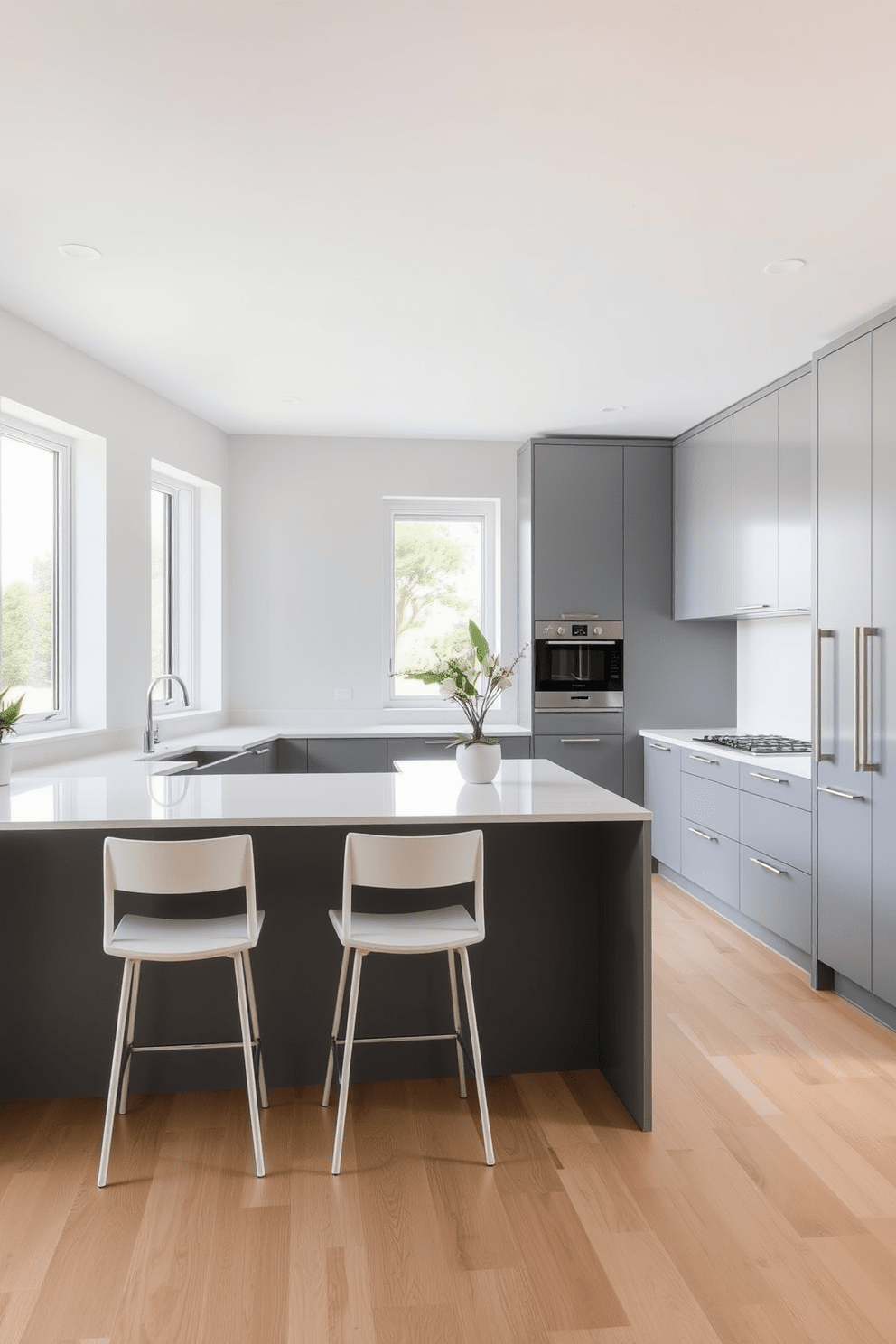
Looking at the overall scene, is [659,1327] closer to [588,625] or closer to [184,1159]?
[184,1159]

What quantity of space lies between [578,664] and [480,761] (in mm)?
2565

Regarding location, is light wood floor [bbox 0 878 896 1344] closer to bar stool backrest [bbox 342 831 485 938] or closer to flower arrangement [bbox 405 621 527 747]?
bar stool backrest [bbox 342 831 485 938]

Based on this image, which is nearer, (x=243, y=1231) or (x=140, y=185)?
(x=243, y=1231)

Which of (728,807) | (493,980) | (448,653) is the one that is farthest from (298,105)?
(448,653)

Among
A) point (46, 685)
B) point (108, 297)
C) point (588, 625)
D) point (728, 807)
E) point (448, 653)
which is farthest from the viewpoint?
point (448, 653)

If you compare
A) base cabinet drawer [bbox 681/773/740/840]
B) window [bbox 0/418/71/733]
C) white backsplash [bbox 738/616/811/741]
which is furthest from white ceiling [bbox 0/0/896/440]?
base cabinet drawer [bbox 681/773/740/840]

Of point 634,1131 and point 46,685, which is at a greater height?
point 46,685

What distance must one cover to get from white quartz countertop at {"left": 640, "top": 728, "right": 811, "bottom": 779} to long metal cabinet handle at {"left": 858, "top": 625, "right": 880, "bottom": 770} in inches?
18.2

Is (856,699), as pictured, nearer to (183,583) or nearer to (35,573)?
(35,573)

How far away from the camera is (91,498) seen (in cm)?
432

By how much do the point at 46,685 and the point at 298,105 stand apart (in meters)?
2.81

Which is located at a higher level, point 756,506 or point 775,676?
point 756,506

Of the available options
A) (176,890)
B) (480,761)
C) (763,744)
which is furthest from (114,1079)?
(763,744)

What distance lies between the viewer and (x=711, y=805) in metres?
4.72
